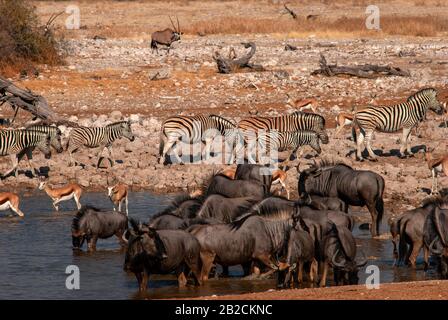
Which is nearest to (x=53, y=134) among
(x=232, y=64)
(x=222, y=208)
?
(x=222, y=208)

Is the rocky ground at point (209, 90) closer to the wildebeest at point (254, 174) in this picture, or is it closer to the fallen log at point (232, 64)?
the fallen log at point (232, 64)

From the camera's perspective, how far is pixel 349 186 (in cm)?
1557

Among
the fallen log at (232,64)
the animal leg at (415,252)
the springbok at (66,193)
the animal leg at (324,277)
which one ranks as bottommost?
the animal leg at (324,277)

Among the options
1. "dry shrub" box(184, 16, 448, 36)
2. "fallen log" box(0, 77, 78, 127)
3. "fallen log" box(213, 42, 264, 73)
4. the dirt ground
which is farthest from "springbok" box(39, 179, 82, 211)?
"dry shrub" box(184, 16, 448, 36)

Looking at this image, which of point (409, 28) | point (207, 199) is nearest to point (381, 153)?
point (207, 199)

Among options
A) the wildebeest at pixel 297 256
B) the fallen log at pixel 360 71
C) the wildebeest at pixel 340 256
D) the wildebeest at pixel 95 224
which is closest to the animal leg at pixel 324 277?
the wildebeest at pixel 340 256

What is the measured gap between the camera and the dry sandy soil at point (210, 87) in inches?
771

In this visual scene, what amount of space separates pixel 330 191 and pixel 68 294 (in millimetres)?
4530

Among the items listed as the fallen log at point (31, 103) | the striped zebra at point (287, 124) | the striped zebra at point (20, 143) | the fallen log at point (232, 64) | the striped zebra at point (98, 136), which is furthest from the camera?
the fallen log at point (232, 64)

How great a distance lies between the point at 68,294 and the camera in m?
12.7

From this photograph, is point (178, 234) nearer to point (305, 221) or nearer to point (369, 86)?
point (305, 221)

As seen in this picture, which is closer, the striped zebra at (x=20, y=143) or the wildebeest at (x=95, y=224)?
the wildebeest at (x=95, y=224)

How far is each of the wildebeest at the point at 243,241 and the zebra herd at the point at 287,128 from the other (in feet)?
23.4

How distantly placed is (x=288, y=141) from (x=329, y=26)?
2525 cm
